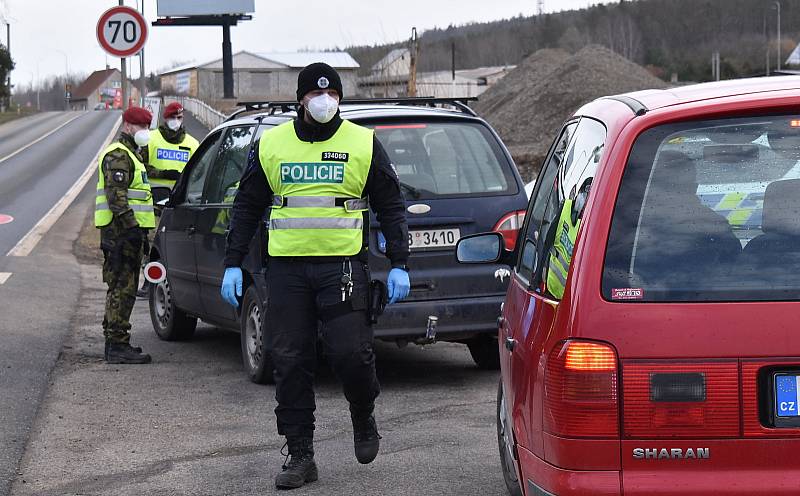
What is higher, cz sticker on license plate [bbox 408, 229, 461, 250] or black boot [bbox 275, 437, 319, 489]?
cz sticker on license plate [bbox 408, 229, 461, 250]

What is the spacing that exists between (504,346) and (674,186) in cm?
134

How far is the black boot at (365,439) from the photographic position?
19.2 ft

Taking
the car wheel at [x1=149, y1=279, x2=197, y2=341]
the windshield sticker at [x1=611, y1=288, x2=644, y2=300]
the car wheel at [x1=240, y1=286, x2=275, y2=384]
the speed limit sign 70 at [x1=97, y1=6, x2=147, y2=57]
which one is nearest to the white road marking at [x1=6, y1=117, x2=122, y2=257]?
the speed limit sign 70 at [x1=97, y1=6, x2=147, y2=57]

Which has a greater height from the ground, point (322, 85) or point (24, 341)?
point (322, 85)

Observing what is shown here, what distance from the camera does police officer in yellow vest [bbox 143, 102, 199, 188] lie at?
1238 centimetres

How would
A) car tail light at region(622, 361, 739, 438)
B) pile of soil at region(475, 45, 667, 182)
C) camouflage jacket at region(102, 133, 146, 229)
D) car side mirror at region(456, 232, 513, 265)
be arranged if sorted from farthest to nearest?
pile of soil at region(475, 45, 667, 182), camouflage jacket at region(102, 133, 146, 229), car side mirror at region(456, 232, 513, 265), car tail light at region(622, 361, 739, 438)

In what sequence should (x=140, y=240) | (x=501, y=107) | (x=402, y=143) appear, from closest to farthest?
(x=402, y=143) → (x=140, y=240) → (x=501, y=107)

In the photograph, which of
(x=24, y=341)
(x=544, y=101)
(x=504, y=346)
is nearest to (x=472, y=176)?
(x=504, y=346)

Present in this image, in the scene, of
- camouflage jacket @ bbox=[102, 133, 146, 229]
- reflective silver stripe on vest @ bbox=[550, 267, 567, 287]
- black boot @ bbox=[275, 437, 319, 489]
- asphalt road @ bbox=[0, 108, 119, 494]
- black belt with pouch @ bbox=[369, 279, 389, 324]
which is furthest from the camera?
camouflage jacket @ bbox=[102, 133, 146, 229]

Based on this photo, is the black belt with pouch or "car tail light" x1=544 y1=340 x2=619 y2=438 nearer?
"car tail light" x1=544 y1=340 x2=619 y2=438

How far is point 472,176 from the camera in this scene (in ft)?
26.3

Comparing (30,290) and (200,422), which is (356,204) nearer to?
(200,422)

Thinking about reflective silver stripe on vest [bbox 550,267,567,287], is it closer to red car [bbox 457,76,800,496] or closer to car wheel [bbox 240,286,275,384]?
red car [bbox 457,76,800,496]

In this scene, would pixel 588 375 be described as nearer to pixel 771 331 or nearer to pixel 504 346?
pixel 771 331
